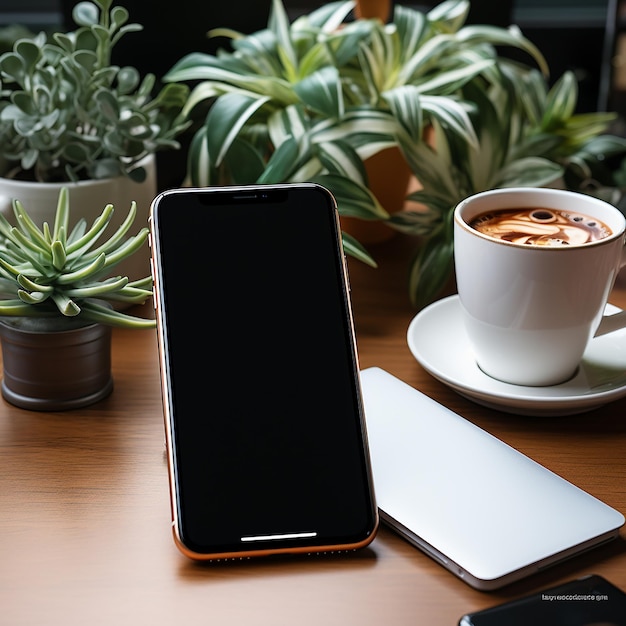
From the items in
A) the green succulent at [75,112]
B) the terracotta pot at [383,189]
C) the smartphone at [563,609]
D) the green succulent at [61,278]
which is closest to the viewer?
the smartphone at [563,609]

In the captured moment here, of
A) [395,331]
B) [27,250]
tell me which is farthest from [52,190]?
[395,331]

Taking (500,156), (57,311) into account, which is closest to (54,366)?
(57,311)

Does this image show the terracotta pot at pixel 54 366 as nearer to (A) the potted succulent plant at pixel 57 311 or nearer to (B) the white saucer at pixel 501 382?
(A) the potted succulent plant at pixel 57 311

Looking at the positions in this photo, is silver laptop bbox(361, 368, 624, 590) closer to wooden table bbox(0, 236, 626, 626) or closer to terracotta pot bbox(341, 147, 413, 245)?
wooden table bbox(0, 236, 626, 626)

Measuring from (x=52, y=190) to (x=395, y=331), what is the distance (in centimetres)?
27

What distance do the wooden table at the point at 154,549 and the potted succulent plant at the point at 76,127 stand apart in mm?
151

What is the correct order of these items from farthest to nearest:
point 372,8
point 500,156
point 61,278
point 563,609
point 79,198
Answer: point 372,8
point 500,156
point 79,198
point 61,278
point 563,609

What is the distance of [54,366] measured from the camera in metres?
0.59

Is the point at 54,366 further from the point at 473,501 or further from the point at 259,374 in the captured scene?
the point at 473,501

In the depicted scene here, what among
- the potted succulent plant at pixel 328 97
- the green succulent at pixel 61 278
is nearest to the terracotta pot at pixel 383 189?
Answer: the potted succulent plant at pixel 328 97

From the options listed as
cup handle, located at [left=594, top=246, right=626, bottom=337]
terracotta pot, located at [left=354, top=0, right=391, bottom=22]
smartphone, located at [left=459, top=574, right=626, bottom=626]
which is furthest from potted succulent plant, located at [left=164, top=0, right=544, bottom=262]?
smartphone, located at [left=459, top=574, right=626, bottom=626]

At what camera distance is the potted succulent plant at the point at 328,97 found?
0.74 meters

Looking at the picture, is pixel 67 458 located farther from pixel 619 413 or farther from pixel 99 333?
pixel 619 413

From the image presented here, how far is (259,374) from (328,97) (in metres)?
0.31
